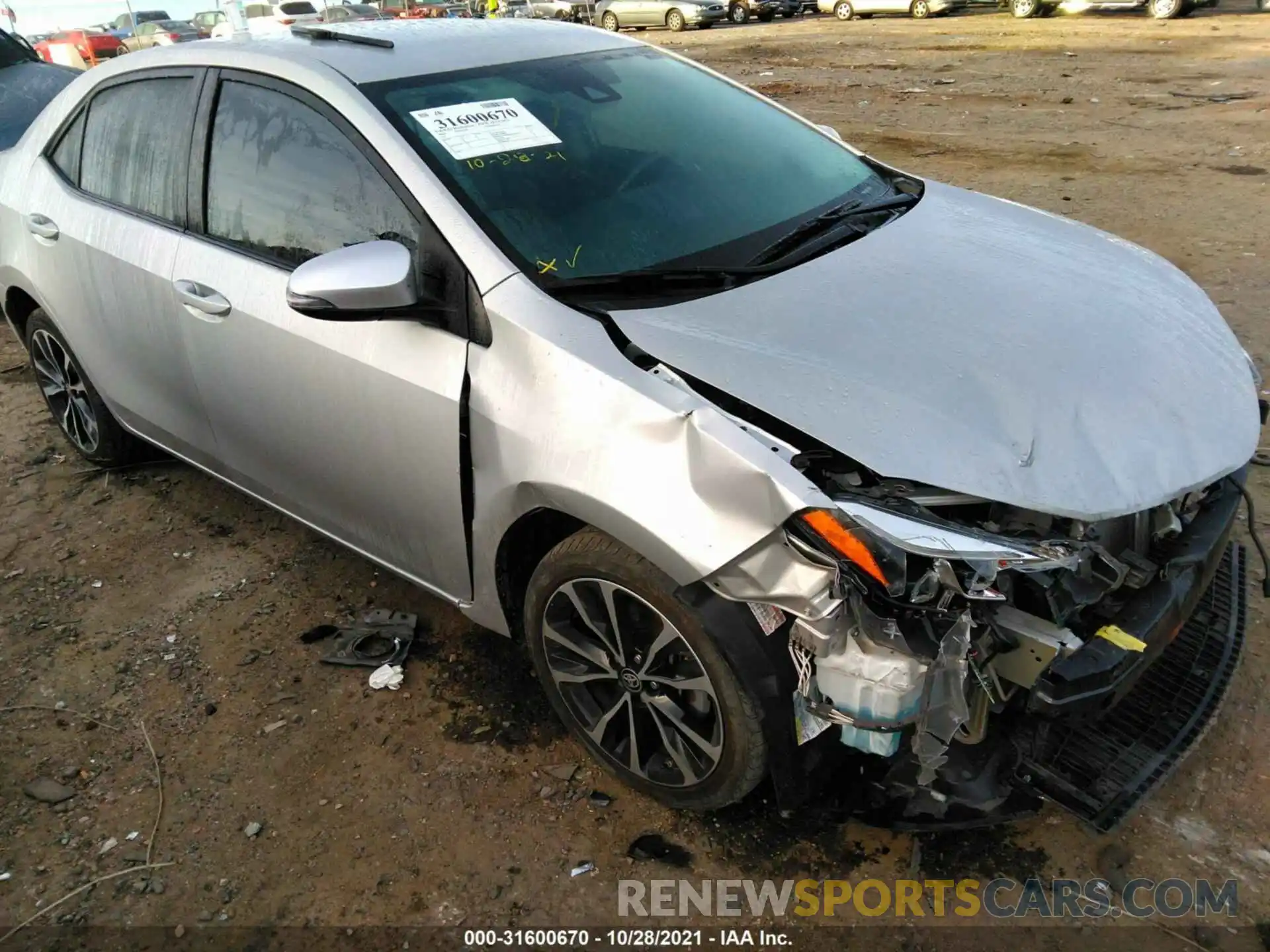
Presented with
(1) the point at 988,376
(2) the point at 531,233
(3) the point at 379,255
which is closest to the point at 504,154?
(2) the point at 531,233

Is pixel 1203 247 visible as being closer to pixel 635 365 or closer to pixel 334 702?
pixel 635 365

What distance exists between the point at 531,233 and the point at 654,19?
77.3 feet

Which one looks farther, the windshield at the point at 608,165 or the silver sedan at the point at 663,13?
the silver sedan at the point at 663,13

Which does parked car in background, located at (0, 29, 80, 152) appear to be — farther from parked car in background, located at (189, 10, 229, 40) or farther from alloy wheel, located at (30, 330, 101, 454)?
parked car in background, located at (189, 10, 229, 40)

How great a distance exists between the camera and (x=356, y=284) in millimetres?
2129

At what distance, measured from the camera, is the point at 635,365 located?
79.6 inches

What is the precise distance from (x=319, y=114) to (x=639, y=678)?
1.76 meters

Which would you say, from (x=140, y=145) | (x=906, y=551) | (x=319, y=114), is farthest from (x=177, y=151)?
(x=906, y=551)

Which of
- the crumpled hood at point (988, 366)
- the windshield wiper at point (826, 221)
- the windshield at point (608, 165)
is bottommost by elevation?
the crumpled hood at point (988, 366)

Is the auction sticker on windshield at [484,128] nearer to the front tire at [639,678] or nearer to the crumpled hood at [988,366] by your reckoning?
the crumpled hood at [988,366]

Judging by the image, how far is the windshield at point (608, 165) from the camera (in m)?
2.35

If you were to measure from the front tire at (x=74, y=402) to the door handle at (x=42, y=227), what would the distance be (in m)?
0.38

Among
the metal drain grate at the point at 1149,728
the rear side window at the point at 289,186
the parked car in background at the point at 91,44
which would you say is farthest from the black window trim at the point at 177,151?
the parked car in background at the point at 91,44

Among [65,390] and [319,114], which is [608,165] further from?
[65,390]
